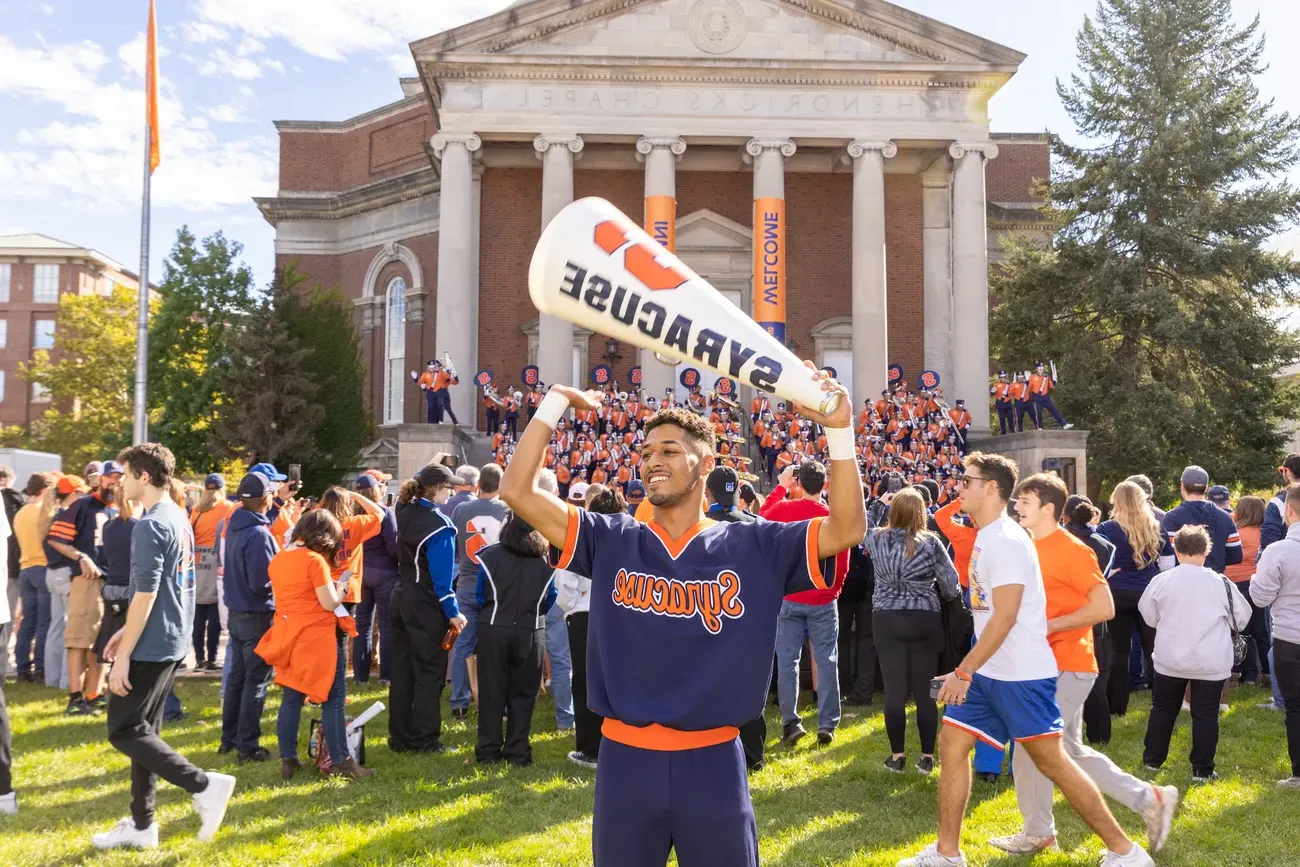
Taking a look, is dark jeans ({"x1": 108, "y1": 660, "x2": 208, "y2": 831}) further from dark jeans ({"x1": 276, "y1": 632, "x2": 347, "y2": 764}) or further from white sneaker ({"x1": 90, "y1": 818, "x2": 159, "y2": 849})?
dark jeans ({"x1": 276, "y1": 632, "x2": 347, "y2": 764})

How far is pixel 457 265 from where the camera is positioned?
26828 millimetres

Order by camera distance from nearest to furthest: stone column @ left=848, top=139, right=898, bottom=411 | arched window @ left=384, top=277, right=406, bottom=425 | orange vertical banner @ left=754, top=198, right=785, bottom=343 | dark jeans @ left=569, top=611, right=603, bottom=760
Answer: dark jeans @ left=569, top=611, right=603, bottom=760
orange vertical banner @ left=754, top=198, right=785, bottom=343
stone column @ left=848, top=139, right=898, bottom=411
arched window @ left=384, top=277, right=406, bottom=425

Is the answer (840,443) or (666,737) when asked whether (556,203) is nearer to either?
(840,443)

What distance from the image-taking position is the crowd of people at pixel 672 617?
10.5 ft

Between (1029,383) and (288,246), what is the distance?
27278 mm

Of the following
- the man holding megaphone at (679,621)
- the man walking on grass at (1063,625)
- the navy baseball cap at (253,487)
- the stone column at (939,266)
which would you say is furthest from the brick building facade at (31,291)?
the man holding megaphone at (679,621)

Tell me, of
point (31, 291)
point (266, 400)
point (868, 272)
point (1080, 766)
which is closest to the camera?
point (1080, 766)

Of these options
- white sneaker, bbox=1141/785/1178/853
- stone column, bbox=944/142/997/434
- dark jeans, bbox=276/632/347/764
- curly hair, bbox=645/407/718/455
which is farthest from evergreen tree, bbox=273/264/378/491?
curly hair, bbox=645/407/718/455

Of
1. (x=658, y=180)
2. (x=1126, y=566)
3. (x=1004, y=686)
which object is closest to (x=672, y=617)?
(x=1004, y=686)

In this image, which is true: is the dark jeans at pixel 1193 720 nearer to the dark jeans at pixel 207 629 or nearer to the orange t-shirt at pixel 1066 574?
the orange t-shirt at pixel 1066 574

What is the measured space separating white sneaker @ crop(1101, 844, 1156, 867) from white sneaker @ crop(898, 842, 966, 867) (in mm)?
697

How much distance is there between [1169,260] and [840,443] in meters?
29.6

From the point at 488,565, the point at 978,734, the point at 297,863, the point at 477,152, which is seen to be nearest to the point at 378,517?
the point at 488,565

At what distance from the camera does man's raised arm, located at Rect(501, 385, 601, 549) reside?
10.7 ft
